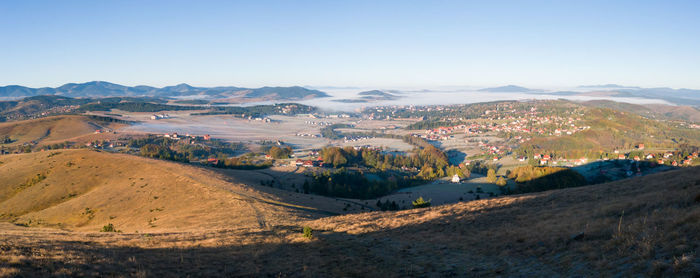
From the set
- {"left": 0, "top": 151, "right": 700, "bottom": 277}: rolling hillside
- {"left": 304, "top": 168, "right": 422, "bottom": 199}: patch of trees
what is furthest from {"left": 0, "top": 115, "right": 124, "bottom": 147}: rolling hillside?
{"left": 0, "top": 151, "right": 700, "bottom": 277}: rolling hillside

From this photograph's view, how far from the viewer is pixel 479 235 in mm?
18328

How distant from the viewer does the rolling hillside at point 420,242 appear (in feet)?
35.7

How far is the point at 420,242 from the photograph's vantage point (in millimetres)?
18391

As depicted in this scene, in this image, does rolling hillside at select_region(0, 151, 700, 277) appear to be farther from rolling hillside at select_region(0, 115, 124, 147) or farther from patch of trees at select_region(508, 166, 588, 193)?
rolling hillside at select_region(0, 115, 124, 147)

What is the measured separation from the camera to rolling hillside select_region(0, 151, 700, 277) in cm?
1087

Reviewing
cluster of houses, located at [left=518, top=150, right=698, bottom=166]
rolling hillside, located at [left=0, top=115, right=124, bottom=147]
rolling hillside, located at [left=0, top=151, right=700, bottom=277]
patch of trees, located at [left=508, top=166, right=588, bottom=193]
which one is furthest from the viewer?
rolling hillside, located at [left=0, top=115, right=124, bottom=147]

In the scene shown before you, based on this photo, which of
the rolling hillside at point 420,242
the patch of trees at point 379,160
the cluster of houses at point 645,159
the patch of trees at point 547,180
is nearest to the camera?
the rolling hillside at point 420,242

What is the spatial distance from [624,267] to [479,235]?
880cm

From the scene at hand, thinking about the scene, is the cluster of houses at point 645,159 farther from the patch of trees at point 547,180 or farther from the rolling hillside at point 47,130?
the rolling hillside at point 47,130

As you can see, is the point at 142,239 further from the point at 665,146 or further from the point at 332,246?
the point at 665,146

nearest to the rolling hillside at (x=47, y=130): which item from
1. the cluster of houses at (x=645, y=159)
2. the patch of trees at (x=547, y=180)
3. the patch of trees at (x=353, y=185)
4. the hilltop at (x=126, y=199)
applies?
the hilltop at (x=126, y=199)

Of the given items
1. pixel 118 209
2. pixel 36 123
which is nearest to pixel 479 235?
pixel 118 209

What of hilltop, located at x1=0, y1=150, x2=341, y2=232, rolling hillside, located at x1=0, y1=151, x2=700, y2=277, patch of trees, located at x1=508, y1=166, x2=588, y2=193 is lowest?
patch of trees, located at x1=508, y1=166, x2=588, y2=193

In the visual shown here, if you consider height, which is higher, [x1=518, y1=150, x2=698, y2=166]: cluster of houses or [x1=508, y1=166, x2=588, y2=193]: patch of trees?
[x1=508, y1=166, x2=588, y2=193]: patch of trees
